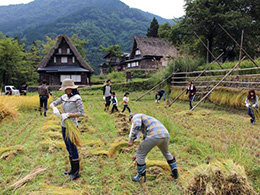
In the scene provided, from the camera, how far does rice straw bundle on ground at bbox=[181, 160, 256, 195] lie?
242 cm

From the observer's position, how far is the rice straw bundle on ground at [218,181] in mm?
2422

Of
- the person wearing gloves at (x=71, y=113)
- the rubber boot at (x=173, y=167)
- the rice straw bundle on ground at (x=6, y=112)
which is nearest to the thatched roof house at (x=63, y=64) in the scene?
the rice straw bundle on ground at (x=6, y=112)

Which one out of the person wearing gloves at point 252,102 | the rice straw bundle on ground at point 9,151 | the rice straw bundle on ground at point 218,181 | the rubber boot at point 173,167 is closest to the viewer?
the rice straw bundle on ground at point 218,181

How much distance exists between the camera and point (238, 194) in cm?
243

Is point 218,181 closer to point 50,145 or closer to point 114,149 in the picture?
point 114,149

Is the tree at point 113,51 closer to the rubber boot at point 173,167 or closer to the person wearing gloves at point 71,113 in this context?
the person wearing gloves at point 71,113

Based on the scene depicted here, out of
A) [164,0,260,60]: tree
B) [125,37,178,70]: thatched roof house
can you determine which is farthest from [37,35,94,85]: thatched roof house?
[164,0,260,60]: tree

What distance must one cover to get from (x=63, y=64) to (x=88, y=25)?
48.3 m

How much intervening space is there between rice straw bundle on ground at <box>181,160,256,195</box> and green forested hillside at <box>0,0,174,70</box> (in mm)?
54577

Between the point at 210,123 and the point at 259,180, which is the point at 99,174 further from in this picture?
the point at 210,123

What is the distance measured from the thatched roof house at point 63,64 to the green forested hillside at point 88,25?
2835 cm

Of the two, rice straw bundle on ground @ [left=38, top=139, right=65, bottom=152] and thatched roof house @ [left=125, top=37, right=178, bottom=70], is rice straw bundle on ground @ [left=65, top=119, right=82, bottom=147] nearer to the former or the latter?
rice straw bundle on ground @ [left=38, top=139, right=65, bottom=152]

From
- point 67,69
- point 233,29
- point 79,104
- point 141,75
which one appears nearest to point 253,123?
point 79,104

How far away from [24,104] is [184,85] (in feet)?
30.5
